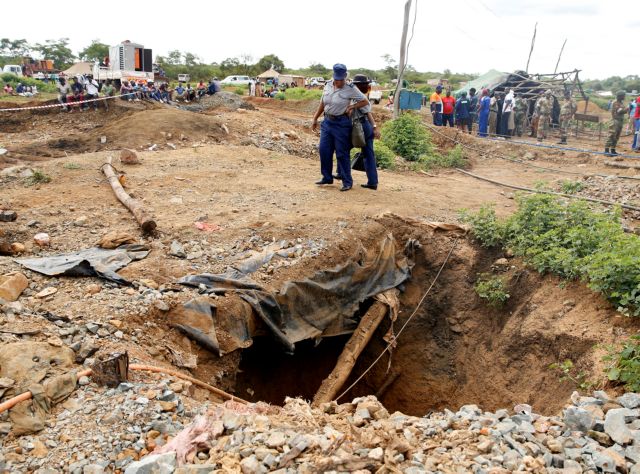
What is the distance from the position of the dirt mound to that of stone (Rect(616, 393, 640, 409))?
14.6m

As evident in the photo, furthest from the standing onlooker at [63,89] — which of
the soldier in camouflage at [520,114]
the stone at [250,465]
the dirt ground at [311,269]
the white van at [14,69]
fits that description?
the white van at [14,69]

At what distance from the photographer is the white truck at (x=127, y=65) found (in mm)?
19314

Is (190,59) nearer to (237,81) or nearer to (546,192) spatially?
(237,81)

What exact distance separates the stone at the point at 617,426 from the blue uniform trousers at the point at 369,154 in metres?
4.41

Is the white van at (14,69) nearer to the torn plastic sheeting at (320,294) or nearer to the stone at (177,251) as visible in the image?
the stone at (177,251)

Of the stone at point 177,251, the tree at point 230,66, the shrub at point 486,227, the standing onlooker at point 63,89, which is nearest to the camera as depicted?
the stone at point 177,251

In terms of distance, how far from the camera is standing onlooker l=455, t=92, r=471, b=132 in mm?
14383

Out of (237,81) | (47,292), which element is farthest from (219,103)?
(237,81)

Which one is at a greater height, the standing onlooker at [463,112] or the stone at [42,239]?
the standing onlooker at [463,112]

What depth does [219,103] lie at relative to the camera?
1703 centimetres

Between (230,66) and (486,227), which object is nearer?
(486,227)

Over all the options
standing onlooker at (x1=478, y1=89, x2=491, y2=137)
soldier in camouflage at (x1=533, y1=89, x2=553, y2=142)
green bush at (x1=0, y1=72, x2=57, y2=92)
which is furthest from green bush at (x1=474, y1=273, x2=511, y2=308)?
green bush at (x1=0, y1=72, x2=57, y2=92)

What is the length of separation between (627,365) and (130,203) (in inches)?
201

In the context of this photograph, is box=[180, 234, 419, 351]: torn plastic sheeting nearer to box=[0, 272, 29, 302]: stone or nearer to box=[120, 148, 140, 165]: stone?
box=[0, 272, 29, 302]: stone
